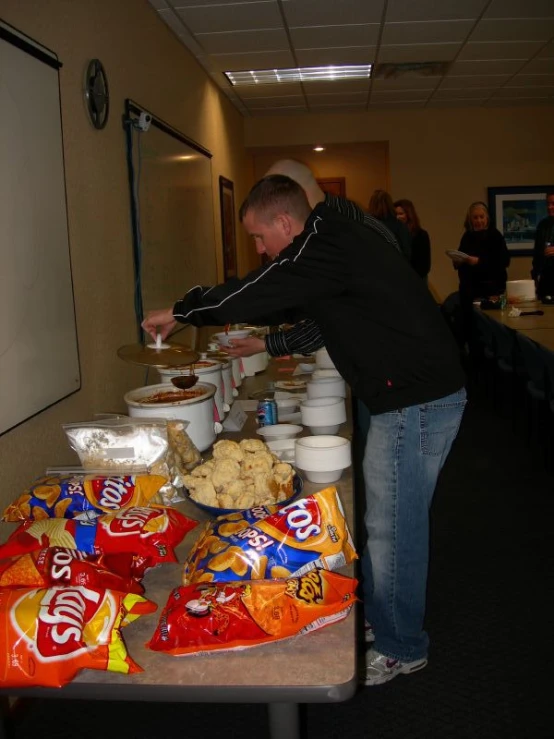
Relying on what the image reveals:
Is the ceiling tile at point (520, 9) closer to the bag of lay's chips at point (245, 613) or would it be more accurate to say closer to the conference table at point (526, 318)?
the conference table at point (526, 318)

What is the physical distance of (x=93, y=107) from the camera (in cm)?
244

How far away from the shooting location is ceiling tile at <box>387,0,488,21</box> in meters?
3.85

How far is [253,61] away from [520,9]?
6.21ft

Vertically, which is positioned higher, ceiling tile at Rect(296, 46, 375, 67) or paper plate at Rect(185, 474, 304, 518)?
ceiling tile at Rect(296, 46, 375, 67)

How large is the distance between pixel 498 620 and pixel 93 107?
2387 millimetres

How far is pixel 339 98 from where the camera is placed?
21.2 feet

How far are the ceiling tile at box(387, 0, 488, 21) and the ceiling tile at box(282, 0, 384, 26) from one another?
99 mm

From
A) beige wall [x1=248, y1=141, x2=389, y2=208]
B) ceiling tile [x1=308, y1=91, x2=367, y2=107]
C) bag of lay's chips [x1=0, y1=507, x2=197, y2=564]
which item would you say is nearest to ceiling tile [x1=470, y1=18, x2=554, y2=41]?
ceiling tile [x1=308, y1=91, x2=367, y2=107]

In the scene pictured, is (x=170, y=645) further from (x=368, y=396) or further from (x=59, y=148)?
(x=59, y=148)

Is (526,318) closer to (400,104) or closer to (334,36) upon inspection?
(334,36)

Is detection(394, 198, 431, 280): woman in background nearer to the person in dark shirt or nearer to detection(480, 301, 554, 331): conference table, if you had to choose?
detection(480, 301, 554, 331): conference table

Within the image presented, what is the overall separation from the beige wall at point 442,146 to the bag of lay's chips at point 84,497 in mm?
6424

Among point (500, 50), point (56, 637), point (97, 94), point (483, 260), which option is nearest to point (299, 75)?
point (500, 50)

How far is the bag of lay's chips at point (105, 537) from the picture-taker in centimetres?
123
